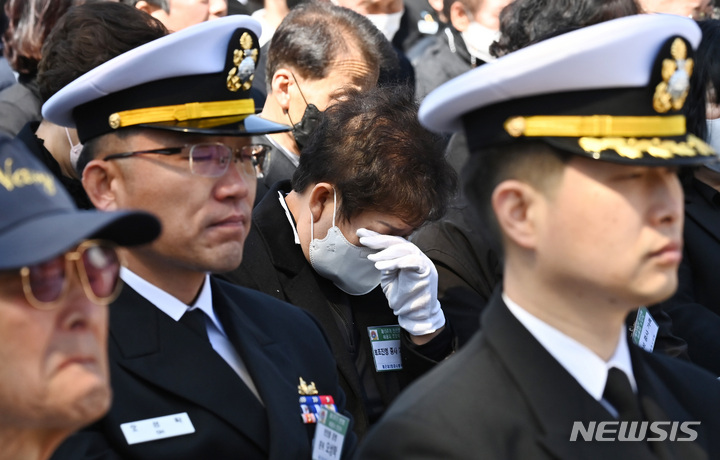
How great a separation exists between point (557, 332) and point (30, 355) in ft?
3.53

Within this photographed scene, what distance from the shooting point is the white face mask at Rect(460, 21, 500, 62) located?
23.2 ft

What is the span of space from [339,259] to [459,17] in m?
3.64

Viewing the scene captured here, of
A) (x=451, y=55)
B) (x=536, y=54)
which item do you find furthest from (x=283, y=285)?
(x=451, y=55)

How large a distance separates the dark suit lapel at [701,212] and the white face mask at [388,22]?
3227mm

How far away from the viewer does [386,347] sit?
415cm

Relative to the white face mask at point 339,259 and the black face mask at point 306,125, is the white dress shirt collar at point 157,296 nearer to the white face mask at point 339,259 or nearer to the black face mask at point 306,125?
the white face mask at point 339,259

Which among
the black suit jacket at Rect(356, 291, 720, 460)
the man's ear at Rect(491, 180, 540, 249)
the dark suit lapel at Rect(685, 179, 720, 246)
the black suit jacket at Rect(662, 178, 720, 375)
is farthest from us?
the dark suit lapel at Rect(685, 179, 720, 246)

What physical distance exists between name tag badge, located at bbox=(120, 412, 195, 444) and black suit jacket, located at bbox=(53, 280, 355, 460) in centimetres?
1

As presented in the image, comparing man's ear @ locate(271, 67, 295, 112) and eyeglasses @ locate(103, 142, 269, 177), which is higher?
eyeglasses @ locate(103, 142, 269, 177)

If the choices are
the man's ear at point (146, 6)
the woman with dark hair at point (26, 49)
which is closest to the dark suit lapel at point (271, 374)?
the woman with dark hair at point (26, 49)

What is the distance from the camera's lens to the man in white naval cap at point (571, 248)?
2229 mm

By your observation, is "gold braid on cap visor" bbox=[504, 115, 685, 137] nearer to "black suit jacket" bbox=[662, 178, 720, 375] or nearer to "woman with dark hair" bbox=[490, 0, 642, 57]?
"woman with dark hair" bbox=[490, 0, 642, 57]

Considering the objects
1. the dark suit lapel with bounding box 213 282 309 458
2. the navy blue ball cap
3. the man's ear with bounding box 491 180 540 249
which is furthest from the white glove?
the navy blue ball cap

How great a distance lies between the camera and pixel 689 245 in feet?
15.8
